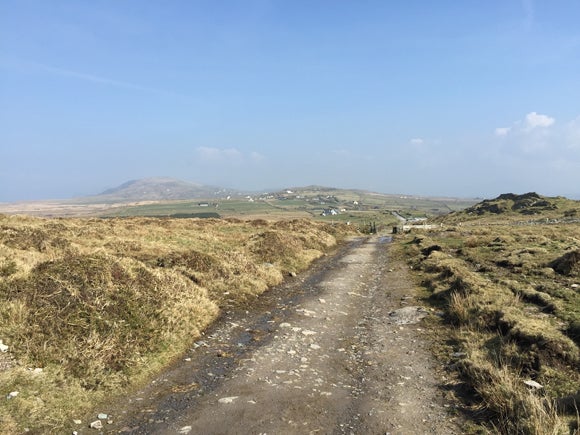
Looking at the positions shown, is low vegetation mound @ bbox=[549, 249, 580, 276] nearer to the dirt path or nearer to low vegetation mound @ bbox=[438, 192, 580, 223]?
the dirt path

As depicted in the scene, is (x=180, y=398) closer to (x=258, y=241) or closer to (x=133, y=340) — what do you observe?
(x=133, y=340)

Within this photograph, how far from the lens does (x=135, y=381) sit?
9.17m

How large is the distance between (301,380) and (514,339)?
20.8 feet

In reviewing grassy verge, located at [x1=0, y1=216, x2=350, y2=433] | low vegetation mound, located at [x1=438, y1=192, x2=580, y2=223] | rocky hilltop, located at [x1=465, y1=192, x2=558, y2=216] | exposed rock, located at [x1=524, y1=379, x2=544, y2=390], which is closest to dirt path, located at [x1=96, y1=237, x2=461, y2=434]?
grassy verge, located at [x1=0, y1=216, x2=350, y2=433]

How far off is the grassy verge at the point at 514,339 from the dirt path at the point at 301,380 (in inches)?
37.9

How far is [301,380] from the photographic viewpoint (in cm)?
953

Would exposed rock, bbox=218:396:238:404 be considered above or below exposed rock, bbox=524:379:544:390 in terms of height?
below

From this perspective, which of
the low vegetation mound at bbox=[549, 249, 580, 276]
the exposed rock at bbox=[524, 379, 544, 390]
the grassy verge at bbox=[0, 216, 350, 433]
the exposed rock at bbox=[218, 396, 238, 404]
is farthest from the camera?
the low vegetation mound at bbox=[549, 249, 580, 276]

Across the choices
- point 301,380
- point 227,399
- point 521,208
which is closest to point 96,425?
point 227,399

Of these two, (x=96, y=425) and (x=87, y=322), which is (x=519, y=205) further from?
(x=96, y=425)

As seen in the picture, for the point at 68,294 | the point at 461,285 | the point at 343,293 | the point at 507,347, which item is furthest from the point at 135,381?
the point at 461,285

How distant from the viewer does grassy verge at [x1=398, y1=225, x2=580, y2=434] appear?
725cm

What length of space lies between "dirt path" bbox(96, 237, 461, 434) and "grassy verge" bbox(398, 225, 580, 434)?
3.16ft

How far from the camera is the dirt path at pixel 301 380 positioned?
758 cm
